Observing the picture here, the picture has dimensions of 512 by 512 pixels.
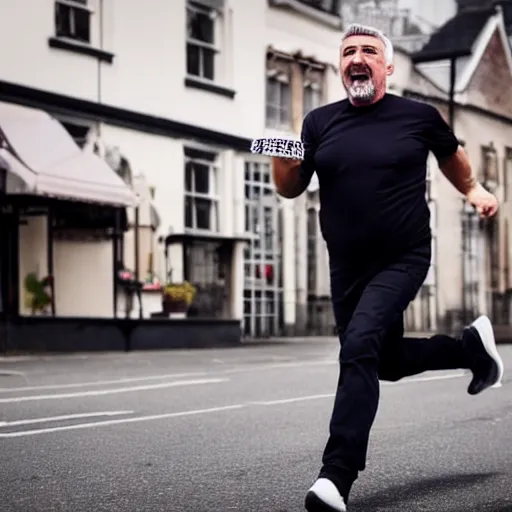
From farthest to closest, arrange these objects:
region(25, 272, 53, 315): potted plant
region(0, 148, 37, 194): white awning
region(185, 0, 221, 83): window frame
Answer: region(185, 0, 221, 83): window frame, region(25, 272, 53, 315): potted plant, region(0, 148, 37, 194): white awning

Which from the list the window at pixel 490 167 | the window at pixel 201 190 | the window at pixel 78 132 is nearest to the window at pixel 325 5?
the window at pixel 201 190

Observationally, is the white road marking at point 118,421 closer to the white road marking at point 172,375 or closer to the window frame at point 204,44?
the white road marking at point 172,375

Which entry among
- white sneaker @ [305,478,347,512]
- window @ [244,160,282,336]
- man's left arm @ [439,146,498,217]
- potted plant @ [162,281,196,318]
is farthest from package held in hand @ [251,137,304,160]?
window @ [244,160,282,336]

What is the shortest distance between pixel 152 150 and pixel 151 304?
8.07 feet

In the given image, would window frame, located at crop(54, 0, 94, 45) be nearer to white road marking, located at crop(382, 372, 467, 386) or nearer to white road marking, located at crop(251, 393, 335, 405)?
white road marking, located at crop(382, 372, 467, 386)

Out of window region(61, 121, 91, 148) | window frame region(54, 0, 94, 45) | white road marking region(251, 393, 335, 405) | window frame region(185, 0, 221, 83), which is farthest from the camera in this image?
window frame region(185, 0, 221, 83)

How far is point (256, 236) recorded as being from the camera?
80.5 feet

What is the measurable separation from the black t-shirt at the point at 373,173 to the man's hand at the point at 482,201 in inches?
11.0

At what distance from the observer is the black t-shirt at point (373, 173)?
205 inches

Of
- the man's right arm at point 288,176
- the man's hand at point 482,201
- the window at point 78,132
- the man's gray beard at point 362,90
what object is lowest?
the man's hand at point 482,201

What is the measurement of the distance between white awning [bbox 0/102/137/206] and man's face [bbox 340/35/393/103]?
12356 mm

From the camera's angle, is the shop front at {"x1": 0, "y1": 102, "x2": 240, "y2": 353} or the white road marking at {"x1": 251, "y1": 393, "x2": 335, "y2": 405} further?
the shop front at {"x1": 0, "y1": 102, "x2": 240, "y2": 353}

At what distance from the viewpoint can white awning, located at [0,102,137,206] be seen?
17.5 meters

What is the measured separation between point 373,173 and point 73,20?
15.5 m
